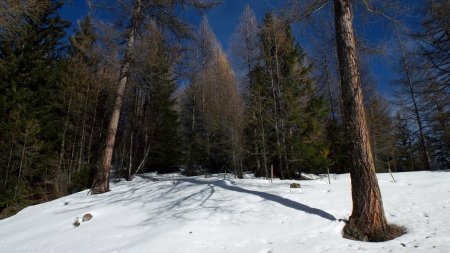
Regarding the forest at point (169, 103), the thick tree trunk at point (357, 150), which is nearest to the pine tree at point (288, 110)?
the forest at point (169, 103)

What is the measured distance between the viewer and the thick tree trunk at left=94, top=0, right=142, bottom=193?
9.90m

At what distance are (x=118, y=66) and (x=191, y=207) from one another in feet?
20.5

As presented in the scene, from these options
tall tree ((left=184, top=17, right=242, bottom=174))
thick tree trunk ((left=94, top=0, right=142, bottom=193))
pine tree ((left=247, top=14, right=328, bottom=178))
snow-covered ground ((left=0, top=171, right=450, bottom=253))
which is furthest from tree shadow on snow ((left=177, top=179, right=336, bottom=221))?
tall tree ((left=184, top=17, right=242, bottom=174))

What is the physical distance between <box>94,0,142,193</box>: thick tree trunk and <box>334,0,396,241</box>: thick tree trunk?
7.29 metres

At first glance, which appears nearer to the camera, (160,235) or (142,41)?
(160,235)

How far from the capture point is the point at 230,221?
5.86m

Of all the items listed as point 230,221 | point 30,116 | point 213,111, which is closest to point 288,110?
point 213,111

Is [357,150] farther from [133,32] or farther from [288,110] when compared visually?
[288,110]

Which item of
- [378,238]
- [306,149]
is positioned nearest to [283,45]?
[306,149]

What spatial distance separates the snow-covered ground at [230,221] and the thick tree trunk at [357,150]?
38cm

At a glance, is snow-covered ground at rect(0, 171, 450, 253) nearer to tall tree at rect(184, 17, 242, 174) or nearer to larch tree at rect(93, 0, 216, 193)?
larch tree at rect(93, 0, 216, 193)

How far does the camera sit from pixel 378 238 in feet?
15.7

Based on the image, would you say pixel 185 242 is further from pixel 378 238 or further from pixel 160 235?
pixel 378 238

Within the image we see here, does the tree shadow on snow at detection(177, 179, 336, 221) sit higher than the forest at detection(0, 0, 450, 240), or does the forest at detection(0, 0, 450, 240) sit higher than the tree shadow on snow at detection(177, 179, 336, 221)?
the forest at detection(0, 0, 450, 240)
